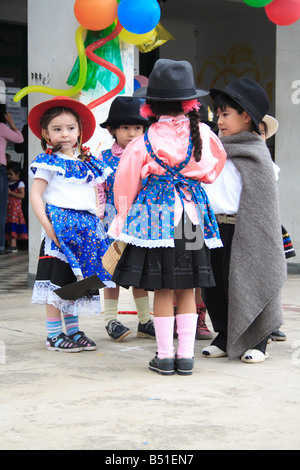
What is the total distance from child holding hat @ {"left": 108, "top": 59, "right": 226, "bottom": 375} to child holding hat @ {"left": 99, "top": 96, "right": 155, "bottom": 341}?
0.86m

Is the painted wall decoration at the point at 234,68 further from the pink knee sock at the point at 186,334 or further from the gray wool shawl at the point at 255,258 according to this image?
the pink knee sock at the point at 186,334

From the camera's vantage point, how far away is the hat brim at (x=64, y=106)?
12.8ft

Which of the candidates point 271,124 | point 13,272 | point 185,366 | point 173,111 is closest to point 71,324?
point 185,366

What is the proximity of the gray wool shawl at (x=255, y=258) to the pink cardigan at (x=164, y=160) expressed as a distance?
1.15 feet

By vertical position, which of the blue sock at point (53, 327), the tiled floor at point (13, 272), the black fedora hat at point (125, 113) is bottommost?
the tiled floor at point (13, 272)

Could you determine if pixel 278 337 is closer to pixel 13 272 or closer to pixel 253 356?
pixel 253 356

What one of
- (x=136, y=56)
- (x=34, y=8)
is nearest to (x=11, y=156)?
(x=136, y=56)

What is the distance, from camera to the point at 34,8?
6.53 metres

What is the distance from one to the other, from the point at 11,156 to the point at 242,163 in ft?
27.0

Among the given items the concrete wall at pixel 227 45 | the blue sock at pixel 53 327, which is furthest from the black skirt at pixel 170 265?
the concrete wall at pixel 227 45

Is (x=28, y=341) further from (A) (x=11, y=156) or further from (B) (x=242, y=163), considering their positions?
(A) (x=11, y=156)

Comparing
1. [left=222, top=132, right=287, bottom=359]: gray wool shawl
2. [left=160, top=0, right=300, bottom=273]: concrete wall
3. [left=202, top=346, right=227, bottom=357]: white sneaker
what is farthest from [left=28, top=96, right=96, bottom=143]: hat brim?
[left=160, top=0, right=300, bottom=273]: concrete wall

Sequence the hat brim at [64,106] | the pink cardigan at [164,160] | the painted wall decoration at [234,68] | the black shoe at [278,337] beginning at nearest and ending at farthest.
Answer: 1. the pink cardigan at [164,160]
2. the hat brim at [64,106]
3. the black shoe at [278,337]
4. the painted wall decoration at [234,68]

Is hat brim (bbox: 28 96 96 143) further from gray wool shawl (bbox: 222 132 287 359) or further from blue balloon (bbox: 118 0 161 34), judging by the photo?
blue balloon (bbox: 118 0 161 34)
